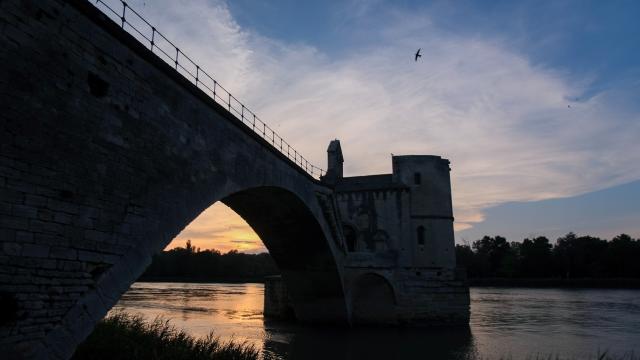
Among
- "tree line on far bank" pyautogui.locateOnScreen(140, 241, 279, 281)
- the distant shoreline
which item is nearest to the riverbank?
the distant shoreline

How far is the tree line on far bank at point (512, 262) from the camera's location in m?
76.3

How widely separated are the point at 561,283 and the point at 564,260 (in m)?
6.50

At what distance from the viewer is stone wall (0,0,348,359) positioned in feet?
23.8

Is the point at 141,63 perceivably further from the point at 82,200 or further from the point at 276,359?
the point at 276,359

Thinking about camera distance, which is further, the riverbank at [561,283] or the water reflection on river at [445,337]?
the riverbank at [561,283]

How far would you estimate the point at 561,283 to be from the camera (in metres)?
75.4

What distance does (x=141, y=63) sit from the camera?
1030cm

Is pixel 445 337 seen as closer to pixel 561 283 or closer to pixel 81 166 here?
pixel 81 166

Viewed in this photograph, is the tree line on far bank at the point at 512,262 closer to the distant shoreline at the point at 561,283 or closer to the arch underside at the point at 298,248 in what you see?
the distant shoreline at the point at 561,283

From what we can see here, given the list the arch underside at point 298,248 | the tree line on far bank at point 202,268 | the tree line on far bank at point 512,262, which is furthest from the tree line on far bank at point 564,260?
the arch underside at point 298,248

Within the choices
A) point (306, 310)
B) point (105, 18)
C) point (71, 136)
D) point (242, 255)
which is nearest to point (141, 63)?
point (105, 18)

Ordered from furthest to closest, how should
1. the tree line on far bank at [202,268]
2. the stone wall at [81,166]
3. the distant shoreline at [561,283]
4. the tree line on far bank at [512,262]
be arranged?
1. the tree line on far bank at [202,268]
2. the tree line on far bank at [512,262]
3. the distant shoreline at [561,283]
4. the stone wall at [81,166]

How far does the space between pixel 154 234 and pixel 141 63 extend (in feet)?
12.7

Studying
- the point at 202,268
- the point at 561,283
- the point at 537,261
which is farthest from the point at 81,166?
the point at 202,268
